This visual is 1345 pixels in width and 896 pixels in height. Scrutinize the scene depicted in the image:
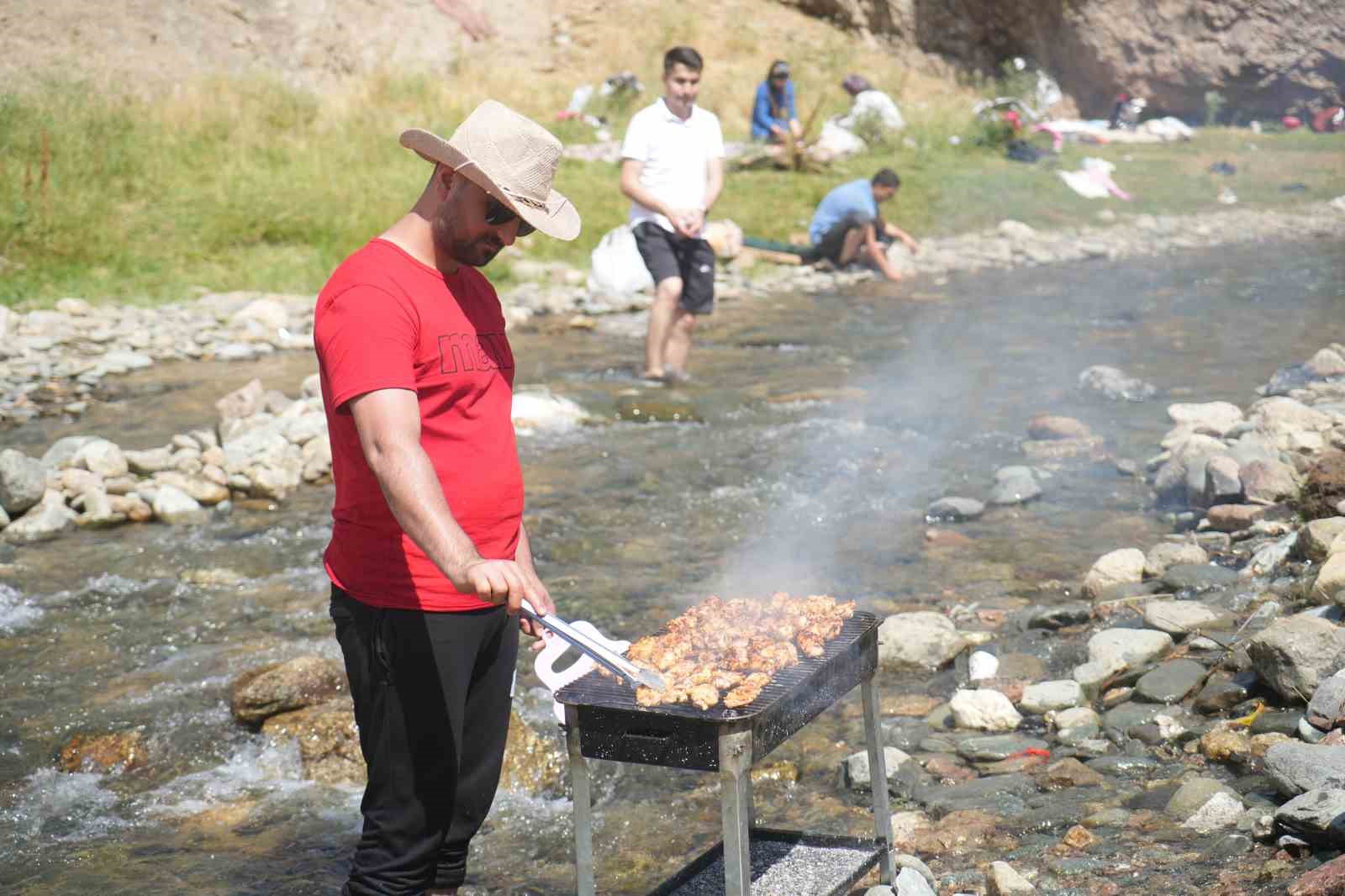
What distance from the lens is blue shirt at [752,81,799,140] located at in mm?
19141

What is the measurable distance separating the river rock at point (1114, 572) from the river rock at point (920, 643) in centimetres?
85

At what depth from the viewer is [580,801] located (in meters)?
3.21

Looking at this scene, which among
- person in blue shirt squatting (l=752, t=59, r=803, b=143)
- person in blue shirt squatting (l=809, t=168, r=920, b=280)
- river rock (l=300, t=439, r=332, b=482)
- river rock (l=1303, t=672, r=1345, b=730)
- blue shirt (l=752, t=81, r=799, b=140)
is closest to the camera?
river rock (l=1303, t=672, r=1345, b=730)

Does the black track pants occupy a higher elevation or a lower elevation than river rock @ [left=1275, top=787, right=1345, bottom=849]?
higher

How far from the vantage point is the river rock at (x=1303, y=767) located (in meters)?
3.65

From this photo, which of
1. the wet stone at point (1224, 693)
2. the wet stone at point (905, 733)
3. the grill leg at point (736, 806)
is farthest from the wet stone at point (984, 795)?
the grill leg at point (736, 806)

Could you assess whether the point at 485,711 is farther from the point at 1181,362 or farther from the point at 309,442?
the point at 1181,362

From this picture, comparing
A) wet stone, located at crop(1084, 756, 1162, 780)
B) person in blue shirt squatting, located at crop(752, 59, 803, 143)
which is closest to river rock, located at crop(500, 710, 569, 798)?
wet stone, located at crop(1084, 756, 1162, 780)

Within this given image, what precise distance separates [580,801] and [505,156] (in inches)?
58.6

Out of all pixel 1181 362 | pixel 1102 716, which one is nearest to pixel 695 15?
pixel 1181 362

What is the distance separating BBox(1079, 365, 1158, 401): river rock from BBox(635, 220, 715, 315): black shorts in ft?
9.57

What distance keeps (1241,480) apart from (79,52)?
18384 mm

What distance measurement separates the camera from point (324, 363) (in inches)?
117

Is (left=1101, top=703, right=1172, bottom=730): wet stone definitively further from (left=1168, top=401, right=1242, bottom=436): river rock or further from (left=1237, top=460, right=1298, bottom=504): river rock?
(left=1168, top=401, right=1242, bottom=436): river rock
